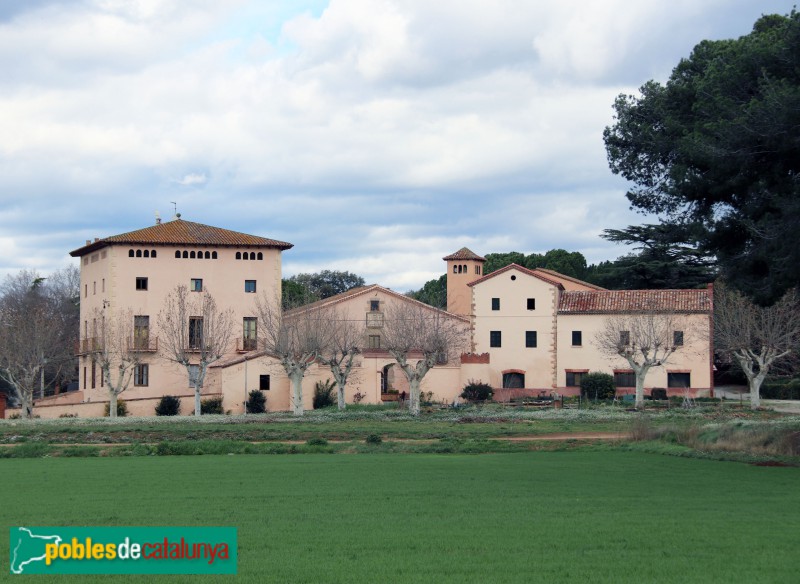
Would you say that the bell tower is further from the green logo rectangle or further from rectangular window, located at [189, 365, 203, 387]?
the green logo rectangle

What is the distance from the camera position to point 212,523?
55.6 ft

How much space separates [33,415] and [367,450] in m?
33.8

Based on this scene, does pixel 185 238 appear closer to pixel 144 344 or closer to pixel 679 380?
pixel 144 344

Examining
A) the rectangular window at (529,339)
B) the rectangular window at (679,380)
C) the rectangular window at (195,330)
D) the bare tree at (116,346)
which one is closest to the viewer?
the bare tree at (116,346)

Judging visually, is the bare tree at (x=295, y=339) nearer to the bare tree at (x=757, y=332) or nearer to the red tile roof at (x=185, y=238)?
the red tile roof at (x=185, y=238)

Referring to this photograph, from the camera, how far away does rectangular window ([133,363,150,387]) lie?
2808 inches

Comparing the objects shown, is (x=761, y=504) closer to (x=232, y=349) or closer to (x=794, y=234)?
(x=794, y=234)

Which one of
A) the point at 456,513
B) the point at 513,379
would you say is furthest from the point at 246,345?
the point at 456,513

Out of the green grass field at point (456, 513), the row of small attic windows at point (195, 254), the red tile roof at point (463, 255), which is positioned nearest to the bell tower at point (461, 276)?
the red tile roof at point (463, 255)

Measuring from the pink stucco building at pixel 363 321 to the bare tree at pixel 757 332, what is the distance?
4728 mm

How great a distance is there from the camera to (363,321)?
7912cm

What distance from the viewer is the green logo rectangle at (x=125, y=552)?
1338 centimetres

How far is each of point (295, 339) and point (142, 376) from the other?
14410 millimetres

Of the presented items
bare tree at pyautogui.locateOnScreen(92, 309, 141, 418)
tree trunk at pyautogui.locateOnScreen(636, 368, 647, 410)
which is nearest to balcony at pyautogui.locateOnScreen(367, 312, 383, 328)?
bare tree at pyautogui.locateOnScreen(92, 309, 141, 418)
